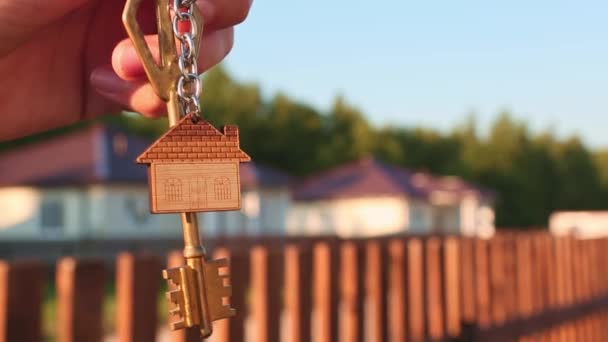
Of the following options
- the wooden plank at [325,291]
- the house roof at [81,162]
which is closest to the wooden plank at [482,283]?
the wooden plank at [325,291]

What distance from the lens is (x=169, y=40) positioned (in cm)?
101

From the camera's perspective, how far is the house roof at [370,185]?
37.2 meters

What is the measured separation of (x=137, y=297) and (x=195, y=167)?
152 centimetres

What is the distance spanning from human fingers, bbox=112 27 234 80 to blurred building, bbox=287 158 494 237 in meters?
35.2

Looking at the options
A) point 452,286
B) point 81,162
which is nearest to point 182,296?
point 452,286

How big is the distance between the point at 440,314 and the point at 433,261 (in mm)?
279

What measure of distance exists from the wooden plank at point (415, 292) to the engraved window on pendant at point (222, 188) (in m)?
3.16

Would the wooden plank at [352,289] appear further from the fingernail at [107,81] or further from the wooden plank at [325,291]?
the fingernail at [107,81]

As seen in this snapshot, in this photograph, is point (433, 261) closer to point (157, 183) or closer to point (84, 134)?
point (157, 183)

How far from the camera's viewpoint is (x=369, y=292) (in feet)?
12.5

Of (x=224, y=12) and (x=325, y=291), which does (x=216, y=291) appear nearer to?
(x=224, y=12)

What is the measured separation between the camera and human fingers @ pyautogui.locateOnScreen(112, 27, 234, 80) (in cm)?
116

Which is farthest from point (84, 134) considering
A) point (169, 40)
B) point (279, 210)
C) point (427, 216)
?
point (169, 40)

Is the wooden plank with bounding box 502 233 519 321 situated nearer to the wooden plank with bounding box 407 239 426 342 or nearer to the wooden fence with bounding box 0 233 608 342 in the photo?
the wooden fence with bounding box 0 233 608 342
